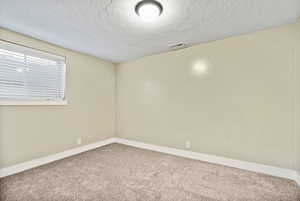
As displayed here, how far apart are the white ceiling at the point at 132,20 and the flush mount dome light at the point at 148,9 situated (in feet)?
0.20

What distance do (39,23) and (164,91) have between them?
2.31m

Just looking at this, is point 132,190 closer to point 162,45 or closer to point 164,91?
point 164,91

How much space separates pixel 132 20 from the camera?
71.9 inches

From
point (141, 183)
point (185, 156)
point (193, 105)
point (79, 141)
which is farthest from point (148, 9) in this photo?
point (79, 141)

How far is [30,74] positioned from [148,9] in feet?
7.11

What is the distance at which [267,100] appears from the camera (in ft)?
6.79

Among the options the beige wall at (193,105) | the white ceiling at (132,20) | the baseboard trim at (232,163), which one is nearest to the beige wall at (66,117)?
the beige wall at (193,105)

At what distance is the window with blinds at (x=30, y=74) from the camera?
2039 mm

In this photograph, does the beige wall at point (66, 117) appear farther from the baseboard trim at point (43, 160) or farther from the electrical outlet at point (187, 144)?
the electrical outlet at point (187, 144)

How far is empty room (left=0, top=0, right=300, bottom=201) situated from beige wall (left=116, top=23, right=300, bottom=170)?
2cm

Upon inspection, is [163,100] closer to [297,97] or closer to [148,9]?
[148,9]

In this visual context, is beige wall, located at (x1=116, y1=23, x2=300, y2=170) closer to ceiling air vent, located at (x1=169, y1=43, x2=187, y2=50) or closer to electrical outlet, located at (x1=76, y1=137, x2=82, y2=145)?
ceiling air vent, located at (x1=169, y1=43, x2=187, y2=50)

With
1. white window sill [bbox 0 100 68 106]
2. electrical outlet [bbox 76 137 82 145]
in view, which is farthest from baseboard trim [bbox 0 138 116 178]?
white window sill [bbox 0 100 68 106]

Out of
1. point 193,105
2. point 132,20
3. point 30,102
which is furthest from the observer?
point 193,105
